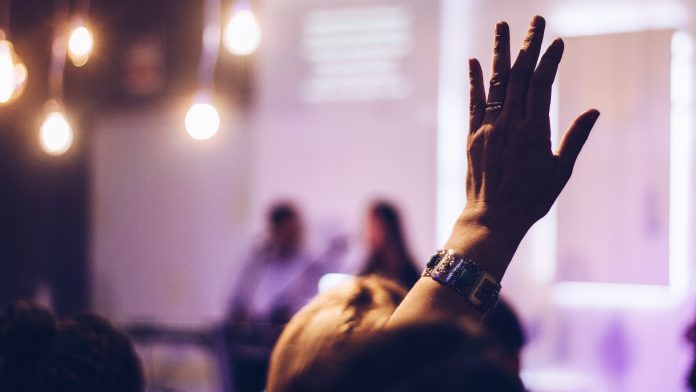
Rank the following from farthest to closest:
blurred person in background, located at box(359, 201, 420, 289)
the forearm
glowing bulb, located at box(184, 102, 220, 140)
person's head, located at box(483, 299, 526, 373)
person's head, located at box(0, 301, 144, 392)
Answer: blurred person in background, located at box(359, 201, 420, 289) → glowing bulb, located at box(184, 102, 220, 140) → person's head, located at box(483, 299, 526, 373) → person's head, located at box(0, 301, 144, 392) → the forearm

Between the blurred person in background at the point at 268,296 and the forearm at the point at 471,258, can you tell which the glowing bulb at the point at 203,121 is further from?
the forearm at the point at 471,258

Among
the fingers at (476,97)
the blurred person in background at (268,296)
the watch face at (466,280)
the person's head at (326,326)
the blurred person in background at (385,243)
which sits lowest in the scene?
the blurred person in background at (268,296)

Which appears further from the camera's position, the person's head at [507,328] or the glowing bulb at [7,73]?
the glowing bulb at [7,73]

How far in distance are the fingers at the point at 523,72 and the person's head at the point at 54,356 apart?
0.73 meters

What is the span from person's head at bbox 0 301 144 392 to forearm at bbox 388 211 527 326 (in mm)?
550

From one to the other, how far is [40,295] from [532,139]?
6.91m

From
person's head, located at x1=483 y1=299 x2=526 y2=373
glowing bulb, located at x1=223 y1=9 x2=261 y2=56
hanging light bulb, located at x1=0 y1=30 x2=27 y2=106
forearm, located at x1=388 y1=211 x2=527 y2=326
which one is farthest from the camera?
hanging light bulb, located at x1=0 y1=30 x2=27 y2=106

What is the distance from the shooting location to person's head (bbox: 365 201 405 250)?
14.6ft

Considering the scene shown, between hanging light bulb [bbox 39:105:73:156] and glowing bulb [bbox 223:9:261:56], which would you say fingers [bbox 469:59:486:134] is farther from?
hanging light bulb [bbox 39:105:73:156]

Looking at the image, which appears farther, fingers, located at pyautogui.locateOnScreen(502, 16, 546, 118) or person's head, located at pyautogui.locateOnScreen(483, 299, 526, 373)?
person's head, located at pyautogui.locateOnScreen(483, 299, 526, 373)

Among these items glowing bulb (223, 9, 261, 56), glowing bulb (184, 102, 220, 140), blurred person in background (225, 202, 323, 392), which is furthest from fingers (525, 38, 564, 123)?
blurred person in background (225, 202, 323, 392)

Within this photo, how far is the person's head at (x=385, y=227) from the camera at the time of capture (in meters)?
4.46

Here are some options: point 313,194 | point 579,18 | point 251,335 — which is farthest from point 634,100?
point 251,335

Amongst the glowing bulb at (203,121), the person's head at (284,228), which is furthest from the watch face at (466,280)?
the person's head at (284,228)
